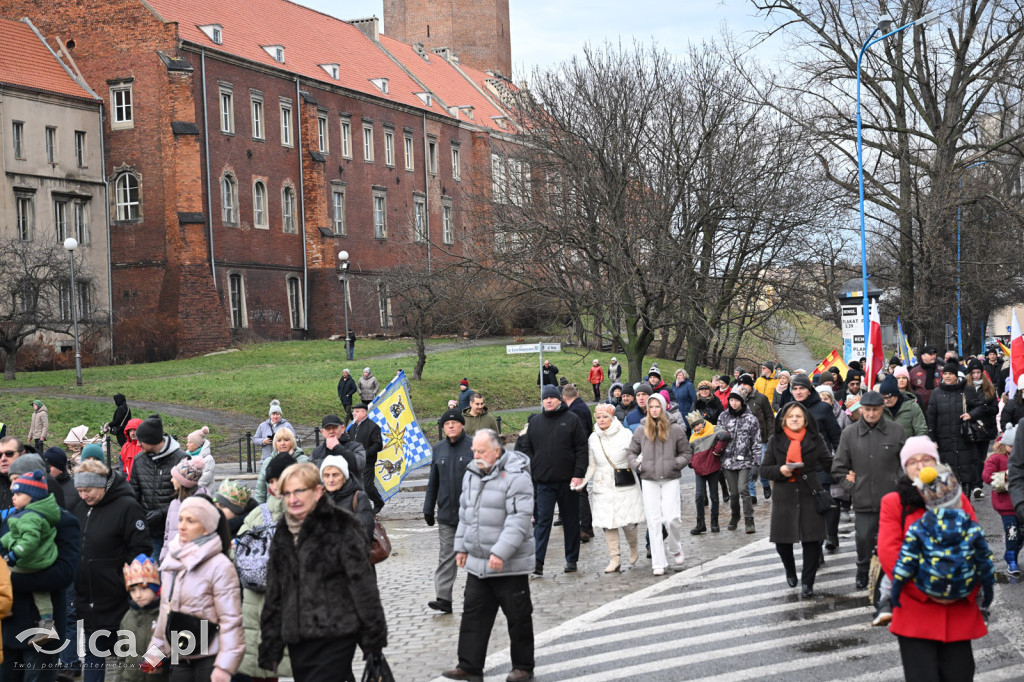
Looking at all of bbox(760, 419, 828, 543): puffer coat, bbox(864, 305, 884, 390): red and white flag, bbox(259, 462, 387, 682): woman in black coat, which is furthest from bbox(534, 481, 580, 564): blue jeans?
bbox(864, 305, 884, 390): red and white flag

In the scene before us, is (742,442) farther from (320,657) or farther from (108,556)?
(320,657)

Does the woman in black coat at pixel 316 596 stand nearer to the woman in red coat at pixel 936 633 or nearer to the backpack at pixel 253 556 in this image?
the backpack at pixel 253 556

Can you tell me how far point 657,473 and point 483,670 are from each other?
4949 mm

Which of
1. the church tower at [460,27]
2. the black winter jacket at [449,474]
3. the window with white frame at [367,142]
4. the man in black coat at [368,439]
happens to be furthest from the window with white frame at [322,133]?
the black winter jacket at [449,474]

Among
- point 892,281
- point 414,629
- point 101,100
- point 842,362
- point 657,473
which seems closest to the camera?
point 414,629

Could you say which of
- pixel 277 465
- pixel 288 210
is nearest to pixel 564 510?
pixel 277 465

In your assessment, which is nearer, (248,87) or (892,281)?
(892,281)

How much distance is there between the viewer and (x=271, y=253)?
196ft

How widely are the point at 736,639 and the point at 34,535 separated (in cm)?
537

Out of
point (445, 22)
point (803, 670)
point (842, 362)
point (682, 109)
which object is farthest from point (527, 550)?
point (445, 22)

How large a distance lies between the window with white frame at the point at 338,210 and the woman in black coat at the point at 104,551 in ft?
184

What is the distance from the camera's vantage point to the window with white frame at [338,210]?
64.1m

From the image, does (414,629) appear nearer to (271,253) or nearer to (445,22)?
(271,253)

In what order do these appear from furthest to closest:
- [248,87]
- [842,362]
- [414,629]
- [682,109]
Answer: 1. [248,87]
2. [682,109]
3. [842,362]
4. [414,629]
